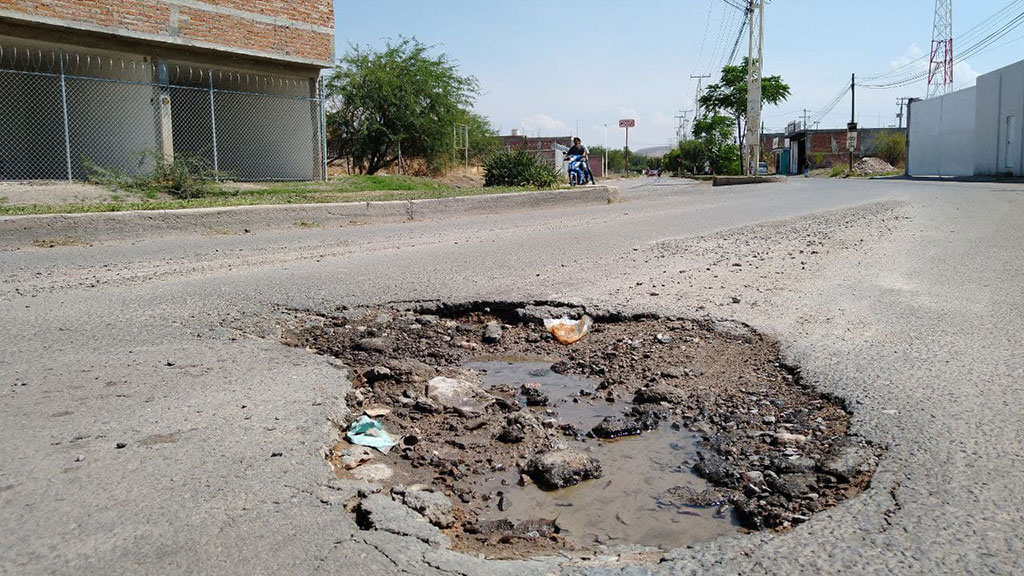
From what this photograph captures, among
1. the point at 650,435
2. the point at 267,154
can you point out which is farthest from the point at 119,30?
the point at 650,435

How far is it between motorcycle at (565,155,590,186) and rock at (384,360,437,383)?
Result: 58.3 ft

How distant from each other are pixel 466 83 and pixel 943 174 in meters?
29.4

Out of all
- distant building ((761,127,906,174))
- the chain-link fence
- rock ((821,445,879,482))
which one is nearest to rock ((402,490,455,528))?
rock ((821,445,879,482))

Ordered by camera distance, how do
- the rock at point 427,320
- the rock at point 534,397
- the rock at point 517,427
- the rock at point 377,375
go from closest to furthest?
the rock at point 517,427 → the rock at point 534,397 → the rock at point 377,375 → the rock at point 427,320

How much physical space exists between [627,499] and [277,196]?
1120 cm

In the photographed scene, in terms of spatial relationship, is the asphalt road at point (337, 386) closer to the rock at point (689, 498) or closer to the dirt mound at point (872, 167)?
the rock at point (689, 498)

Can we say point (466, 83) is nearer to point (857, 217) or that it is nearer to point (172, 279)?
point (857, 217)

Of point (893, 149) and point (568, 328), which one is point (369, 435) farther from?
point (893, 149)

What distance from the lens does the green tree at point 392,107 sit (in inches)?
934

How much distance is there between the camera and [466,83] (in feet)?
84.0

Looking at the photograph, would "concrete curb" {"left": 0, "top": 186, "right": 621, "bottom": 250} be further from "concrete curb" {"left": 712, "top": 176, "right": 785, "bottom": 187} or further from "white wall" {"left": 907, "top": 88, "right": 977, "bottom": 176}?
"white wall" {"left": 907, "top": 88, "right": 977, "bottom": 176}

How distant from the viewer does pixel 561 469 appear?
8.96 ft

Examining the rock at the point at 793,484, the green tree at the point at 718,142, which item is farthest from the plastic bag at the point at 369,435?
the green tree at the point at 718,142

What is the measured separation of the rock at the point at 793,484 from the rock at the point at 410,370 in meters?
1.74
